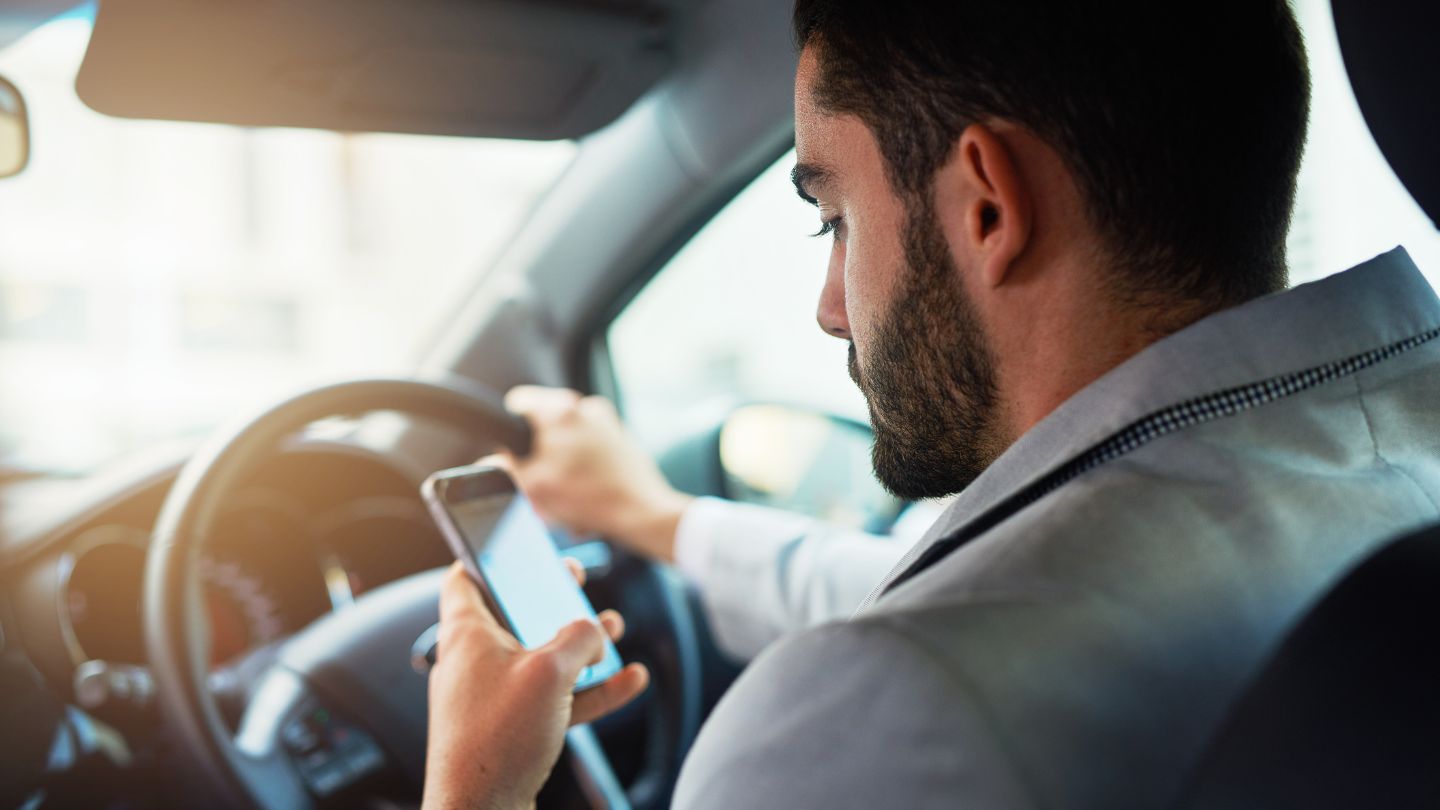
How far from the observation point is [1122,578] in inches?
27.5

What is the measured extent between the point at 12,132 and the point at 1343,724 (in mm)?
1572

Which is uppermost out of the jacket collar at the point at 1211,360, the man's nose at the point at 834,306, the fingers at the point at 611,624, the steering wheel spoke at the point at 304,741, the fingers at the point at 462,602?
the man's nose at the point at 834,306

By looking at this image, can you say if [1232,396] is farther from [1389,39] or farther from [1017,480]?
[1389,39]

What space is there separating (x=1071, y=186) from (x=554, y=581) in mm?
755

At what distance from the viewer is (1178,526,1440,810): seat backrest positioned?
0.63 meters

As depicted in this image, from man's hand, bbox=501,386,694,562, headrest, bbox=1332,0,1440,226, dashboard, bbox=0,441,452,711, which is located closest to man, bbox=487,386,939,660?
man's hand, bbox=501,386,694,562

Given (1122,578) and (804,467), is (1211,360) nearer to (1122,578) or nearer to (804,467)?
(1122,578)

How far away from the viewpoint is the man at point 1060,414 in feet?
2.18

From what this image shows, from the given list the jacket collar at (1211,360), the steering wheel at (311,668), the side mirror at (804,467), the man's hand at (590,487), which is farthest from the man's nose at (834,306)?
the side mirror at (804,467)

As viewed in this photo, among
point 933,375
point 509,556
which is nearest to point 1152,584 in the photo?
point 933,375

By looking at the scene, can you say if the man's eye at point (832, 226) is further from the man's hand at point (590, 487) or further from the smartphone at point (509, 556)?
the man's hand at point (590, 487)

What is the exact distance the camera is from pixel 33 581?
1.69 metres

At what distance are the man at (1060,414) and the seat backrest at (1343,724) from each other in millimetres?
47

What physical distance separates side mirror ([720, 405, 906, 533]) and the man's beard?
4.56 feet
